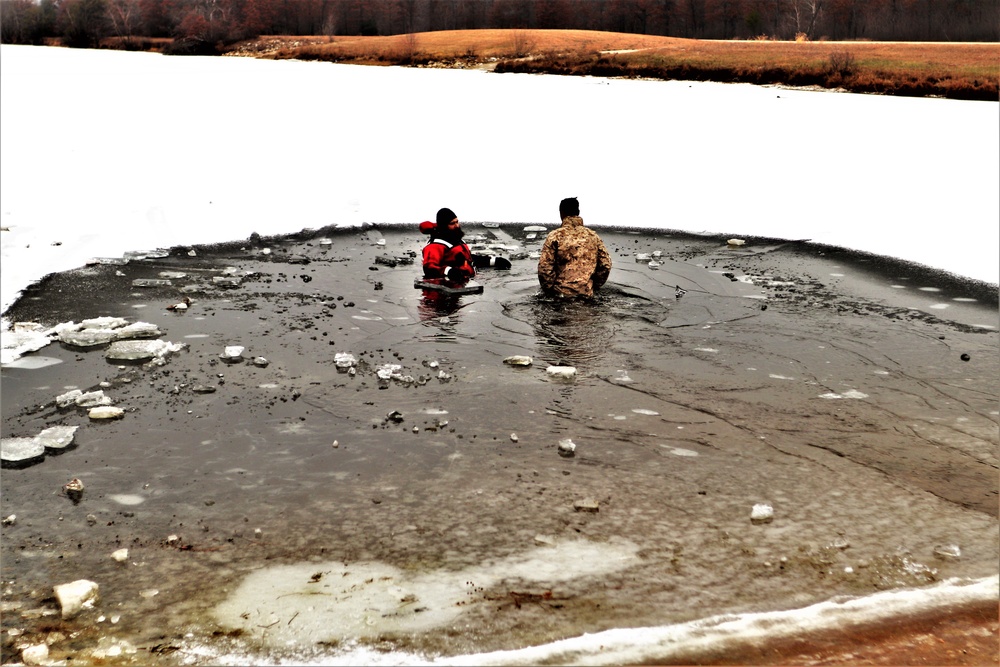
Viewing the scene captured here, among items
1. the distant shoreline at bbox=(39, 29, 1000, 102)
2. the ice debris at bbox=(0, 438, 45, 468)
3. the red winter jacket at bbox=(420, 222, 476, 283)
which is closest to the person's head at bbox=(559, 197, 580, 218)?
the red winter jacket at bbox=(420, 222, 476, 283)

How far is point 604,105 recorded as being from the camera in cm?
2325

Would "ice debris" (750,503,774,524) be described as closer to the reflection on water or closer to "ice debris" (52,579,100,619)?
the reflection on water

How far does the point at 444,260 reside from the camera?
1036 cm

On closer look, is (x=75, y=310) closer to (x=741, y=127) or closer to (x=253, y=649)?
(x=253, y=649)

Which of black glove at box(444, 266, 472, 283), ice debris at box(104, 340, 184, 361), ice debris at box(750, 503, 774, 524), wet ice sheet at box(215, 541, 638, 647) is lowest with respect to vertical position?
wet ice sheet at box(215, 541, 638, 647)

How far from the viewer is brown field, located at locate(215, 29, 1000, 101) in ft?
74.2

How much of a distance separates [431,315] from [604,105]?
15667mm

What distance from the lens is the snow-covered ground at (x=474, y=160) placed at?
43.2 feet

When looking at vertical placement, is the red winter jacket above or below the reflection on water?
Result: above

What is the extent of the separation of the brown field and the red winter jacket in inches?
662

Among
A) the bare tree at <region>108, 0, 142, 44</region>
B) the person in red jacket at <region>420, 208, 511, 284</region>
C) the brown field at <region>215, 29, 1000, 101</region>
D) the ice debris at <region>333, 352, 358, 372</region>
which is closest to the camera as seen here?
the ice debris at <region>333, 352, 358, 372</region>

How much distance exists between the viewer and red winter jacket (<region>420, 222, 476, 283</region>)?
10.3m

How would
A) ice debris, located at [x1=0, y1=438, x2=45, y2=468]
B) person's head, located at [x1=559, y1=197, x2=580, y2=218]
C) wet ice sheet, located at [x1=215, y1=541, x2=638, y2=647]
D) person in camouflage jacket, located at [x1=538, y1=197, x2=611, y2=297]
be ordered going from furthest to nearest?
person's head, located at [x1=559, y1=197, x2=580, y2=218]
person in camouflage jacket, located at [x1=538, y1=197, x2=611, y2=297]
ice debris, located at [x1=0, y1=438, x2=45, y2=468]
wet ice sheet, located at [x1=215, y1=541, x2=638, y2=647]

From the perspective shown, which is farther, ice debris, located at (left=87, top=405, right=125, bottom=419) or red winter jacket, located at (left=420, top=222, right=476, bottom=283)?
red winter jacket, located at (left=420, top=222, right=476, bottom=283)
